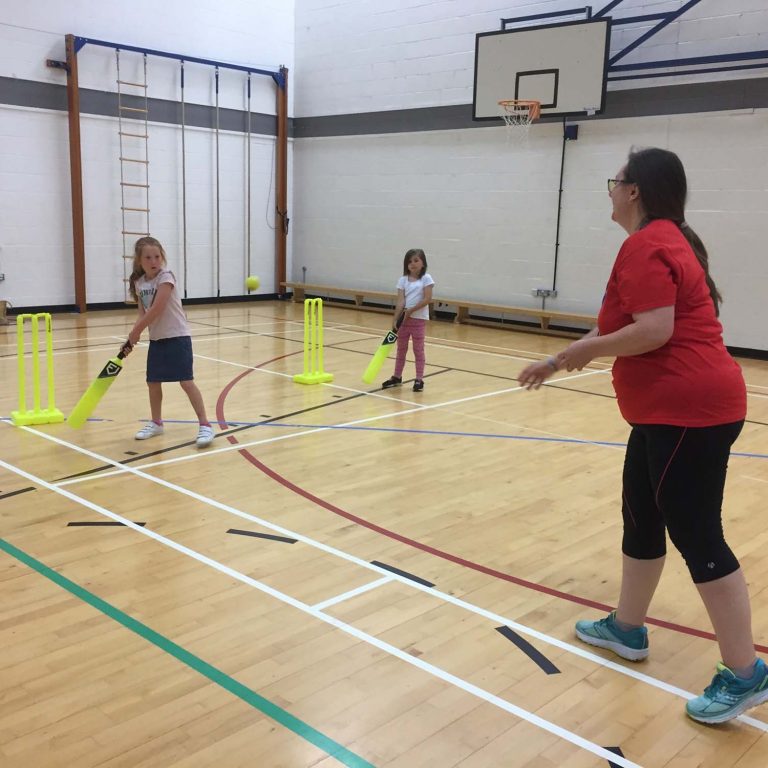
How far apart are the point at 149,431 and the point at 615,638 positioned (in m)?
3.67

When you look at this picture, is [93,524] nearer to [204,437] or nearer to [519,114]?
[204,437]

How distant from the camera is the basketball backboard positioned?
407 inches

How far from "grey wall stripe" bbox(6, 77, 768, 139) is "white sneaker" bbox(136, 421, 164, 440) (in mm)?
7876

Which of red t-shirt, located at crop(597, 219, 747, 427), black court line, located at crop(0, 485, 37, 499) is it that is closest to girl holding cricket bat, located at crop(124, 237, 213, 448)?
black court line, located at crop(0, 485, 37, 499)

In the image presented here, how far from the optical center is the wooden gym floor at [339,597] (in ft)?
7.77

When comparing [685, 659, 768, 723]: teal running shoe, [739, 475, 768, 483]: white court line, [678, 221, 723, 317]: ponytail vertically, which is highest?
[678, 221, 723, 317]: ponytail

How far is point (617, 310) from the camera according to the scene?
2.44 metres

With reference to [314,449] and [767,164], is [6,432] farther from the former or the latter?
[767,164]

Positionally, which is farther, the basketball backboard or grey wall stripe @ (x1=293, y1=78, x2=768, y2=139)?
the basketball backboard

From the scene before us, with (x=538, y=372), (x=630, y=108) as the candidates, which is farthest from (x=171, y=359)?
(x=630, y=108)

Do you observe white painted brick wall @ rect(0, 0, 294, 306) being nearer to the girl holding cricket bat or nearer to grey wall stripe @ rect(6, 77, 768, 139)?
grey wall stripe @ rect(6, 77, 768, 139)

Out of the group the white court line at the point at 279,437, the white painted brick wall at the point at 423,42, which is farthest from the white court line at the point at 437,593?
the white painted brick wall at the point at 423,42

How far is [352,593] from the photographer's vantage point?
3305mm

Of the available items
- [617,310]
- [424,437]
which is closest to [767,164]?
[424,437]
